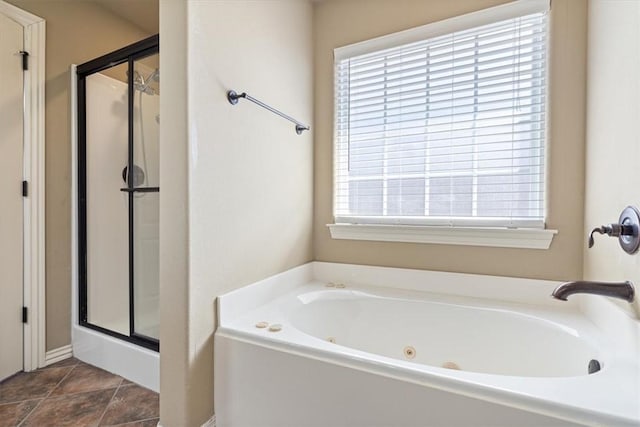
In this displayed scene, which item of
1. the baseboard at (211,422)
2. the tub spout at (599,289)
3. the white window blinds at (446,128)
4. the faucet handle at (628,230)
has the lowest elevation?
the baseboard at (211,422)

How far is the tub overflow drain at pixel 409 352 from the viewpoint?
165 centimetres

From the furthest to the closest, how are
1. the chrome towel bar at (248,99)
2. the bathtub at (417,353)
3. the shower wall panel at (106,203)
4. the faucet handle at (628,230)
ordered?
the shower wall panel at (106,203), the chrome towel bar at (248,99), the faucet handle at (628,230), the bathtub at (417,353)

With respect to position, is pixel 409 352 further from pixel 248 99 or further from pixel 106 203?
pixel 106 203

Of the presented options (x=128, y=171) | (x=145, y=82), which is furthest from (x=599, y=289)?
(x=145, y=82)

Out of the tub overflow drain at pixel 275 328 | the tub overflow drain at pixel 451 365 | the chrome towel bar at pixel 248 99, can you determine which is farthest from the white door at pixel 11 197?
the tub overflow drain at pixel 451 365

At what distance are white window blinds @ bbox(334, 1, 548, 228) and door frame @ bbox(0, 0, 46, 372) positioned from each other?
1.84m

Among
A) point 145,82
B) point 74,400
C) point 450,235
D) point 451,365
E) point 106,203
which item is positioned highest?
point 145,82

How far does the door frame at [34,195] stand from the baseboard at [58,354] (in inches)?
1.1

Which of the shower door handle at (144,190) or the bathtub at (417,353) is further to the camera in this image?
the shower door handle at (144,190)

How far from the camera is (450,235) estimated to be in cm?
172

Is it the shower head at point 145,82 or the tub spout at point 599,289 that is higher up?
the shower head at point 145,82

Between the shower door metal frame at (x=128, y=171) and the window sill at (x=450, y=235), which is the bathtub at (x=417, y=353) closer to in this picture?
the window sill at (x=450, y=235)

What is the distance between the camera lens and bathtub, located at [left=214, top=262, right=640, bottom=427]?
0.87m

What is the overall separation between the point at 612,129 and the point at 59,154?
9.69 feet
